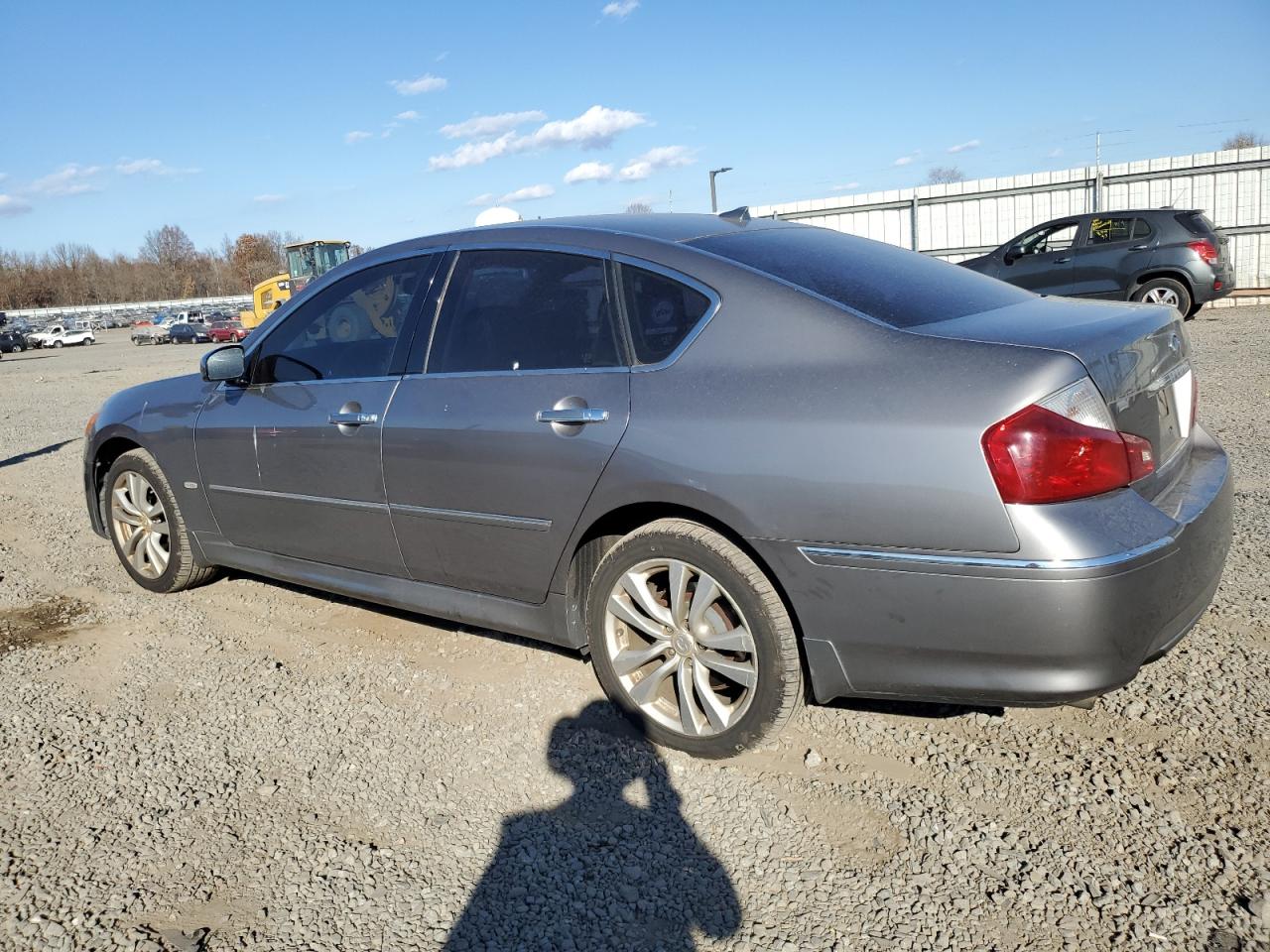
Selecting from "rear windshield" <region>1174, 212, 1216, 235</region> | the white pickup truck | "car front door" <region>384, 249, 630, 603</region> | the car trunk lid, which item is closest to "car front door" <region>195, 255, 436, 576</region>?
"car front door" <region>384, 249, 630, 603</region>

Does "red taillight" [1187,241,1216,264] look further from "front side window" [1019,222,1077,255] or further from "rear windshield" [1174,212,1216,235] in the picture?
"front side window" [1019,222,1077,255]

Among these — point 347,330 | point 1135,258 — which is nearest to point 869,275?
point 347,330

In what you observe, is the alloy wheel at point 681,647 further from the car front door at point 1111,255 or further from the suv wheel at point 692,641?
the car front door at point 1111,255

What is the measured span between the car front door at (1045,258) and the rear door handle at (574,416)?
12.9m

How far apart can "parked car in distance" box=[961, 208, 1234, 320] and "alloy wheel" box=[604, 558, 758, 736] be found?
11625 millimetres

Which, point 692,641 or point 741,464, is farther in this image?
point 692,641

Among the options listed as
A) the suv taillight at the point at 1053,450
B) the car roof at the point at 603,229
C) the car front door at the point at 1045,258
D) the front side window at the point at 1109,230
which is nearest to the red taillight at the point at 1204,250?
the front side window at the point at 1109,230

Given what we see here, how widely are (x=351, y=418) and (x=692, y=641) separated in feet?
5.30

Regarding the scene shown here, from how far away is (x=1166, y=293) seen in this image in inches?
536

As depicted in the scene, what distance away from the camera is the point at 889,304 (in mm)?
2803

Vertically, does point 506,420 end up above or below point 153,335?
above

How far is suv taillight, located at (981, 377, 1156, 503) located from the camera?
230cm

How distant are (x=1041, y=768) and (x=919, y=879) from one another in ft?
2.19

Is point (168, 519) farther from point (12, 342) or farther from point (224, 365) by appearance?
point (12, 342)
